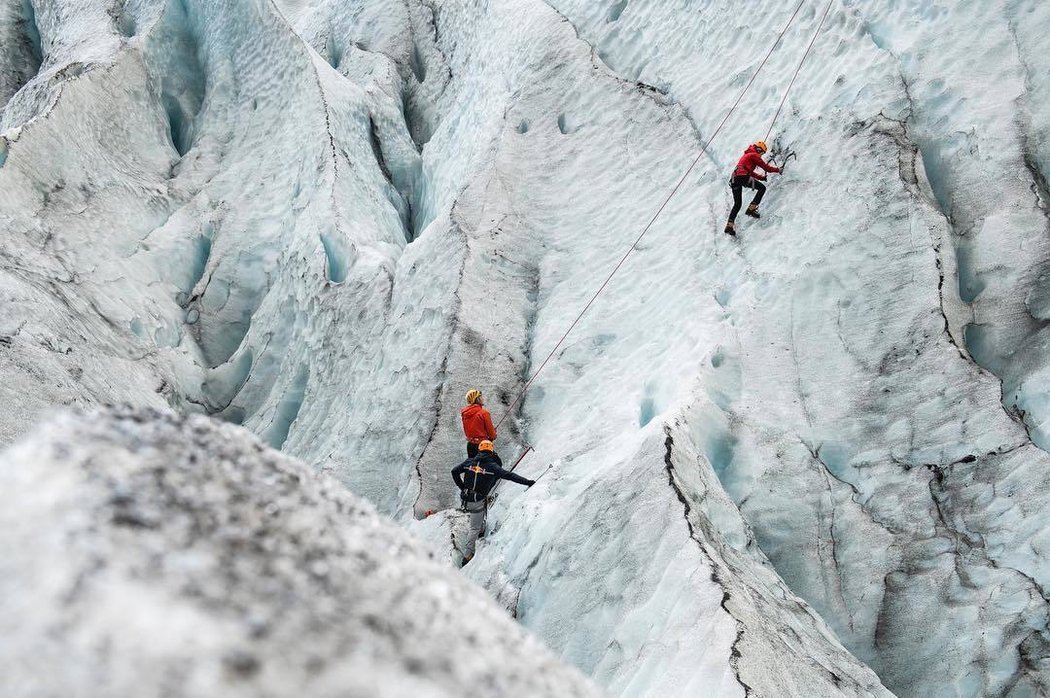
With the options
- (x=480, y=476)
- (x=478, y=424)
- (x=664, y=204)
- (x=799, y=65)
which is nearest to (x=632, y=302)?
(x=664, y=204)

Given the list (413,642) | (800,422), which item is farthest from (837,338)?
(413,642)

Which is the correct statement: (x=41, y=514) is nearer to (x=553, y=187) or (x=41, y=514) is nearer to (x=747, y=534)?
(x=747, y=534)

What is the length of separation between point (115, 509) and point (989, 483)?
22.6ft

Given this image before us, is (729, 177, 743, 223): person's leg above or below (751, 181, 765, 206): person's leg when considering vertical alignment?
below

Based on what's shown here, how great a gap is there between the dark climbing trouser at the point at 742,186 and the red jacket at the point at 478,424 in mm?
3405

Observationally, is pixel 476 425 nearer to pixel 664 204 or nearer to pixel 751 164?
pixel 664 204

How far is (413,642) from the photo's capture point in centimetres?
169

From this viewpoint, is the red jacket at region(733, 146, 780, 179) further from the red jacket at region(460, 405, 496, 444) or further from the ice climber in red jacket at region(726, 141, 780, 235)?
the red jacket at region(460, 405, 496, 444)

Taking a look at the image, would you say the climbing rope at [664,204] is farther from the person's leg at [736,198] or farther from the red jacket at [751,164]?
the person's leg at [736,198]

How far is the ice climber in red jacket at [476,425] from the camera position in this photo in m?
8.59

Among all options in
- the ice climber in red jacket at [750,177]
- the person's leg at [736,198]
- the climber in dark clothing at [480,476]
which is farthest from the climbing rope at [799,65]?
the climber in dark clothing at [480,476]

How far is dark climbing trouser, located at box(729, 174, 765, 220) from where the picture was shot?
905cm

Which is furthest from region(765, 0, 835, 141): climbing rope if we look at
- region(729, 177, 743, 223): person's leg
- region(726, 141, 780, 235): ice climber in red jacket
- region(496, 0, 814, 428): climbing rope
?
region(729, 177, 743, 223): person's leg

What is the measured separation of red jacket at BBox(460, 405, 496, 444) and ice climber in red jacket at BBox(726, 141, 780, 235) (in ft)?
10.9
